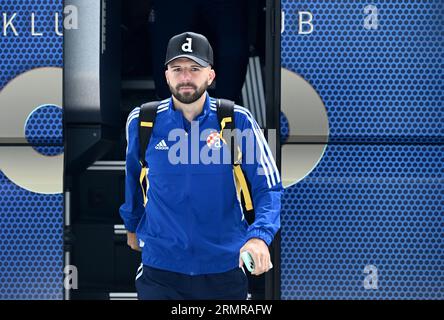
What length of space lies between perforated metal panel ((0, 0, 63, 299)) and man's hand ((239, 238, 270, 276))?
4.76 feet

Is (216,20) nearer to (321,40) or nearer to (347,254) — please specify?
(321,40)

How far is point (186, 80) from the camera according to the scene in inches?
114

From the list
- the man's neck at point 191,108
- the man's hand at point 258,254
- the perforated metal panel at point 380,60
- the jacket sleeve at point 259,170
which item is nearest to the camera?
the man's hand at point 258,254

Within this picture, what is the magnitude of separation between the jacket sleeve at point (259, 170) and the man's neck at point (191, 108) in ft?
0.48

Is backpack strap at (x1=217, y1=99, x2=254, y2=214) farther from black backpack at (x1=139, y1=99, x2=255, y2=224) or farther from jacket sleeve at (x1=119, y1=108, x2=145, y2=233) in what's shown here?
jacket sleeve at (x1=119, y1=108, x2=145, y2=233)

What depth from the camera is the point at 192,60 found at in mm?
2900

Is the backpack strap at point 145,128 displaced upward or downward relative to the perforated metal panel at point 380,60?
downward

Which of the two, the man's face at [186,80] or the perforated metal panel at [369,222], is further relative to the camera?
the perforated metal panel at [369,222]

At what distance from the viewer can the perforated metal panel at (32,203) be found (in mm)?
3754

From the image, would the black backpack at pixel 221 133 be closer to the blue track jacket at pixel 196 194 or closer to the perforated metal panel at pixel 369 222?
the blue track jacket at pixel 196 194

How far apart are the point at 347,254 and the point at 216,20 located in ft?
5.62

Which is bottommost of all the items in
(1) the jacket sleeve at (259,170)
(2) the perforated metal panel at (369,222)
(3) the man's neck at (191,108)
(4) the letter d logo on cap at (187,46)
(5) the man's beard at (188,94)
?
(2) the perforated metal panel at (369,222)

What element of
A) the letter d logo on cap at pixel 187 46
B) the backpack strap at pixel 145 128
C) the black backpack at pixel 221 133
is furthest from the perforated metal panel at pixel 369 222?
the letter d logo on cap at pixel 187 46

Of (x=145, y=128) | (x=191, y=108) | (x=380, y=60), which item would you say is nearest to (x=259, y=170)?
(x=191, y=108)
